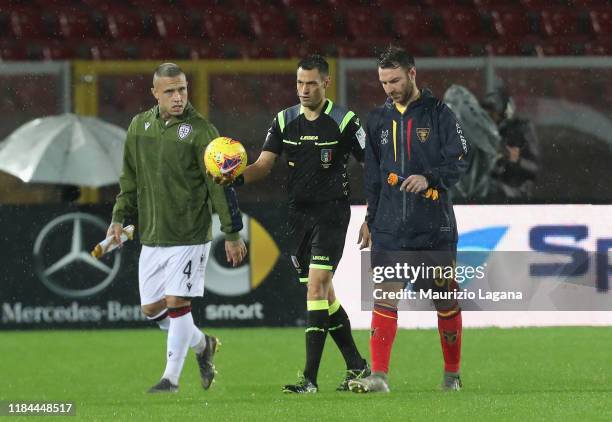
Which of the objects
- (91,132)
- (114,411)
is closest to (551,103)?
(91,132)

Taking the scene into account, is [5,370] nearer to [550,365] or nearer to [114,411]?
[114,411]

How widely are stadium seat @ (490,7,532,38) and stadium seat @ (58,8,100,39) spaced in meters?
4.42

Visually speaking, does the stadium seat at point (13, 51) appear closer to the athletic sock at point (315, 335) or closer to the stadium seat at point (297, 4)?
the stadium seat at point (297, 4)

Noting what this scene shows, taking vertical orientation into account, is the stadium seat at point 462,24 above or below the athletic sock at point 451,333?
above

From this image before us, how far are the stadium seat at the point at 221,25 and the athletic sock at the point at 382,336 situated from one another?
8906 millimetres

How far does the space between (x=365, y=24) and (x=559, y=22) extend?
214 cm

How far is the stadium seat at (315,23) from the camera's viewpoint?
1705 centimetres

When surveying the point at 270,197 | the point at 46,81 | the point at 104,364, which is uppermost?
the point at 46,81

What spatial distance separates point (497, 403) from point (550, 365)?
2572 mm

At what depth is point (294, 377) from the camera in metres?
9.93

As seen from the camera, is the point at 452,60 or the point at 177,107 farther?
the point at 452,60

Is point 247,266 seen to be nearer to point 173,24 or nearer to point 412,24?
point 173,24

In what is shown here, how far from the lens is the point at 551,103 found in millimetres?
14266

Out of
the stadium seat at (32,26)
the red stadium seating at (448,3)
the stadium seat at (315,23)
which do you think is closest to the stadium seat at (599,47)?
the red stadium seating at (448,3)
